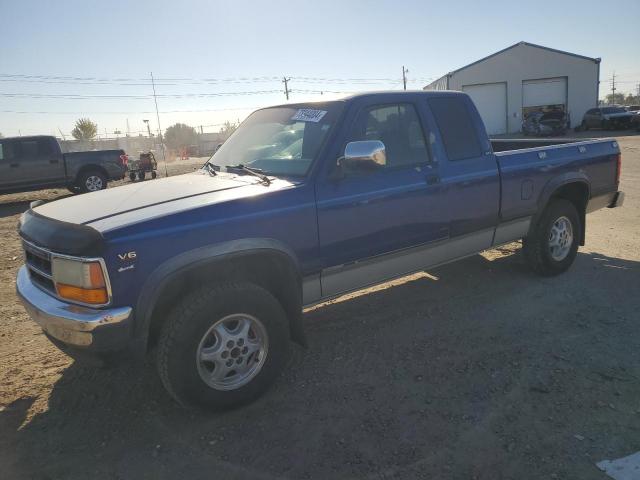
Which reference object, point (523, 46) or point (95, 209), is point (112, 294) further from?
point (523, 46)

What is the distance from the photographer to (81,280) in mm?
2652

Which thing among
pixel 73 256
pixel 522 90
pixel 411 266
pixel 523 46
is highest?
pixel 523 46

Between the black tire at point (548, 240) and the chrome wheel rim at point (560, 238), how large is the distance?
0.09 ft

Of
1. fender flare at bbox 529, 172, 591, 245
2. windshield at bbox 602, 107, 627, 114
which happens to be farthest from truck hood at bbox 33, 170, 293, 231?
windshield at bbox 602, 107, 627, 114

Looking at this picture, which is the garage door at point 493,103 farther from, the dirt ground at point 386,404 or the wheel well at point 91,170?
the dirt ground at point 386,404

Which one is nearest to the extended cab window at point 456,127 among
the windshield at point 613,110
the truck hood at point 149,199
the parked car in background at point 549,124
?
the truck hood at point 149,199

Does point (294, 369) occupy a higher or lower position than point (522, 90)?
lower

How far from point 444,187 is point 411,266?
704mm

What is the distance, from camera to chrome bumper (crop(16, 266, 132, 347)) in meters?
2.64

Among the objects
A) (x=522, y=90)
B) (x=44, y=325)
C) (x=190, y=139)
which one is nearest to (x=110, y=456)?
(x=44, y=325)

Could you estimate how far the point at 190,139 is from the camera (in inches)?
3290

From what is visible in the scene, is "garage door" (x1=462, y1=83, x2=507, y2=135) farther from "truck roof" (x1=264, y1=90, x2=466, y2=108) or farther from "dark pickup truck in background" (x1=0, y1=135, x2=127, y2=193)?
"truck roof" (x1=264, y1=90, x2=466, y2=108)

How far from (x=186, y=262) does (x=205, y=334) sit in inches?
18.0

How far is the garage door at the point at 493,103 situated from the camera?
39562 millimetres
